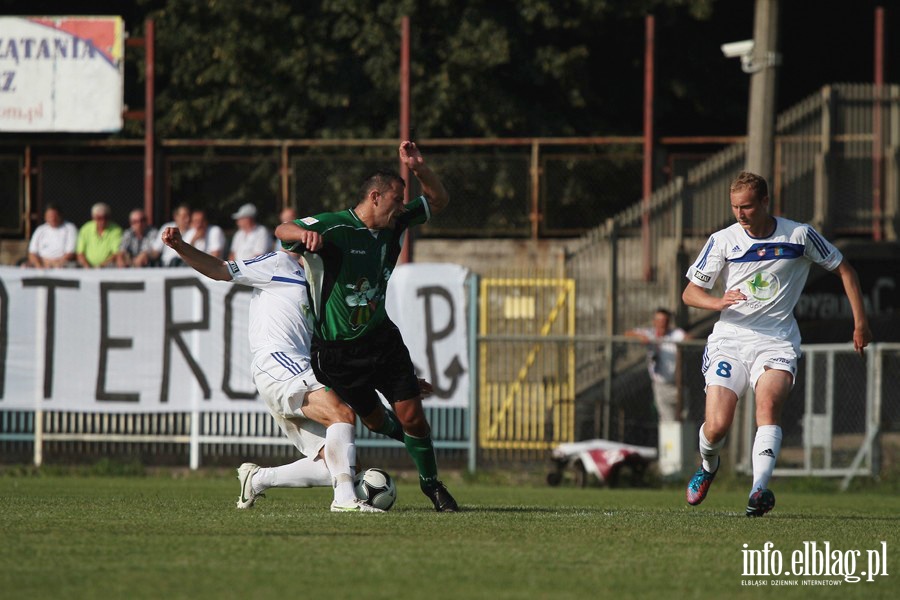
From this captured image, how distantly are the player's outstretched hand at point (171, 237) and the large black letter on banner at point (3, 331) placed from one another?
33.1ft

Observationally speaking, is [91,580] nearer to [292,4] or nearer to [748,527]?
[748,527]

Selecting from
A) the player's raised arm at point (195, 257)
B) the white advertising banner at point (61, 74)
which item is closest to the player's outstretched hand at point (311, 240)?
the player's raised arm at point (195, 257)

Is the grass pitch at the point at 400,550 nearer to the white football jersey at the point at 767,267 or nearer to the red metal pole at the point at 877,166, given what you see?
the white football jersey at the point at 767,267

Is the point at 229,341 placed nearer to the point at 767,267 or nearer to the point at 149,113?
the point at 149,113

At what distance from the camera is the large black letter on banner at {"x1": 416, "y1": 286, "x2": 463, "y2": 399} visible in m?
17.9

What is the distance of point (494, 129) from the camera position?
27.3 m

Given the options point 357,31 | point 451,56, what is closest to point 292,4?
point 357,31

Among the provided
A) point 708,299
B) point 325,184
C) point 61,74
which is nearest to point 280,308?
point 708,299

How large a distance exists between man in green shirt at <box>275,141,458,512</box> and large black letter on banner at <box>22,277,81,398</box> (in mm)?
9655

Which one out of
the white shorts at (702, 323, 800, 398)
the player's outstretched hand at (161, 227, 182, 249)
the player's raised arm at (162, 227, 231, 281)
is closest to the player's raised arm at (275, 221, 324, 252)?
the player's raised arm at (162, 227, 231, 281)

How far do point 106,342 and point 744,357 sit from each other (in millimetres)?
10488

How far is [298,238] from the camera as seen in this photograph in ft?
29.3

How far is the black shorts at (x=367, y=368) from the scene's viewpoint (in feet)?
30.8

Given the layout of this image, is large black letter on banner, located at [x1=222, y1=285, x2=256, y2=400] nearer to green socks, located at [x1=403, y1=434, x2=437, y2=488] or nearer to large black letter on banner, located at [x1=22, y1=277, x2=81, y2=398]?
large black letter on banner, located at [x1=22, y1=277, x2=81, y2=398]
